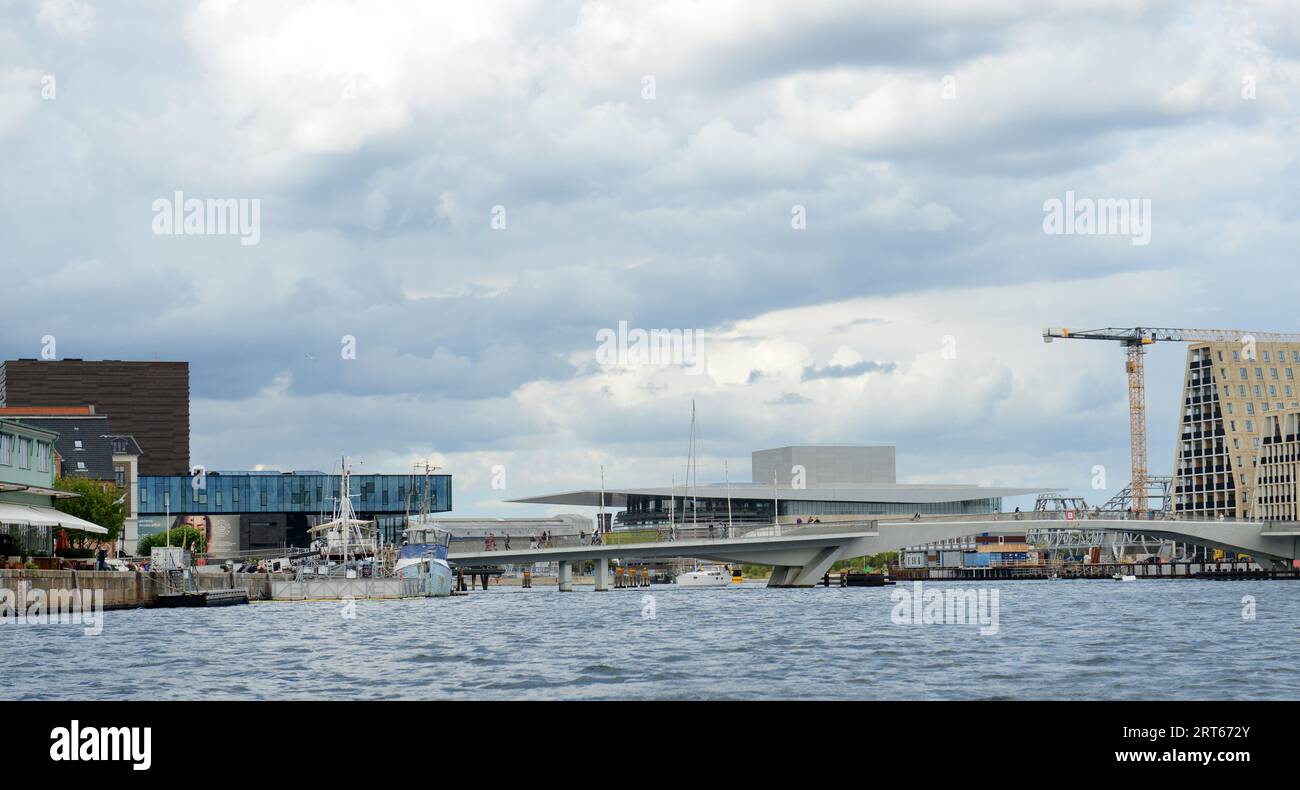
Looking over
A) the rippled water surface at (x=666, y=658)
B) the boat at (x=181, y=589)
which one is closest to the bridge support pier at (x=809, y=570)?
the boat at (x=181, y=589)

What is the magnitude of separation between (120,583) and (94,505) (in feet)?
86.0

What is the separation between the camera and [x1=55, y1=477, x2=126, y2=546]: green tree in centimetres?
9700

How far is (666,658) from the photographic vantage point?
126 feet

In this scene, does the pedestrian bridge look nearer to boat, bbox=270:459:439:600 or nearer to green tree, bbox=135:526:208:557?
boat, bbox=270:459:439:600

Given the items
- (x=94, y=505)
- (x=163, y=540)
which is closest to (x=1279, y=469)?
(x=163, y=540)

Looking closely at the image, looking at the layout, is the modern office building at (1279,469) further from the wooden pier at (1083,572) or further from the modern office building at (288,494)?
the modern office building at (288,494)

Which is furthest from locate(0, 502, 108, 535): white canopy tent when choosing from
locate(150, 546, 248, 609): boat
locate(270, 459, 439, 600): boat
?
locate(270, 459, 439, 600): boat

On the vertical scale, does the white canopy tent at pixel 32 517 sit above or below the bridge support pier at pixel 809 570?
above

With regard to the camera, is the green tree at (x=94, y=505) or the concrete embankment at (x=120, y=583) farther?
the green tree at (x=94, y=505)

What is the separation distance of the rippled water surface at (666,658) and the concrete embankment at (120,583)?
301cm

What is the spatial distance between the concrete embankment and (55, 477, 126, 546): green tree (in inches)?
331

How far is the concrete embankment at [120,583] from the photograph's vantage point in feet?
194
